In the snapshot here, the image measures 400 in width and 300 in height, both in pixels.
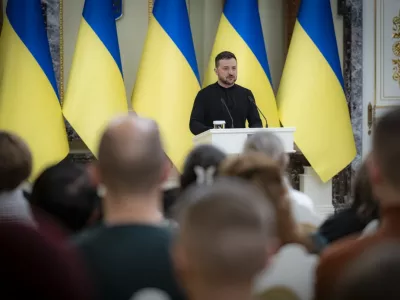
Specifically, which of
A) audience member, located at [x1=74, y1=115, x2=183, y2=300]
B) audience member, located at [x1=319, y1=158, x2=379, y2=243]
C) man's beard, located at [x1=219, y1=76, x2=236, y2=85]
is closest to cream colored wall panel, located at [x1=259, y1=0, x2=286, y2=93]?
man's beard, located at [x1=219, y1=76, x2=236, y2=85]

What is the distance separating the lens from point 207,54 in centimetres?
760

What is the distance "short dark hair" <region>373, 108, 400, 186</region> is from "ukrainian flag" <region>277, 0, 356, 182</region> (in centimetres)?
529

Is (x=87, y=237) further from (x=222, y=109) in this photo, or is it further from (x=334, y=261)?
(x=222, y=109)

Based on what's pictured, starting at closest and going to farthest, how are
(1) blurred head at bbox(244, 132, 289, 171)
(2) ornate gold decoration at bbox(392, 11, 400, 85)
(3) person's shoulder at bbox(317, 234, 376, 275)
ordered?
(3) person's shoulder at bbox(317, 234, 376, 275)
(1) blurred head at bbox(244, 132, 289, 171)
(2) ornate gold decoration at bbox(392, 11, 400, 85)

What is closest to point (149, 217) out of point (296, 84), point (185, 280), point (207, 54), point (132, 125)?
point (132, 125)

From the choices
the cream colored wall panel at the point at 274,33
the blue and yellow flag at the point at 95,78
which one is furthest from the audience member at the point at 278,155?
the cream colored wall panel at the point at 274,33

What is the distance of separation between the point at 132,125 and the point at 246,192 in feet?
2.24

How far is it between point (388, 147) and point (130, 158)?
611 mm

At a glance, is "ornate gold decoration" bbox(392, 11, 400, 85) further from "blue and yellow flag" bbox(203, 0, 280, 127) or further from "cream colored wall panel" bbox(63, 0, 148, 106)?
"cream colored wall panel" bbox(63, 0, 148, 106)

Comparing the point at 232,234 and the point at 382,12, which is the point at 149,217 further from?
the point at 382,12

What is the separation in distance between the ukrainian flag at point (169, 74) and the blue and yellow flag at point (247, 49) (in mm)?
249

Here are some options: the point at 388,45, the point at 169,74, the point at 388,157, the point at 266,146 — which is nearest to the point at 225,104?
the point at 169,74

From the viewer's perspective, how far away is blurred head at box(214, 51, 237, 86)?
575 cm

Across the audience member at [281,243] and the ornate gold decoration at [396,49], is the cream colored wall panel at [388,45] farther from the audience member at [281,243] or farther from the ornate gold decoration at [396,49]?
the audience member at [281,243]
